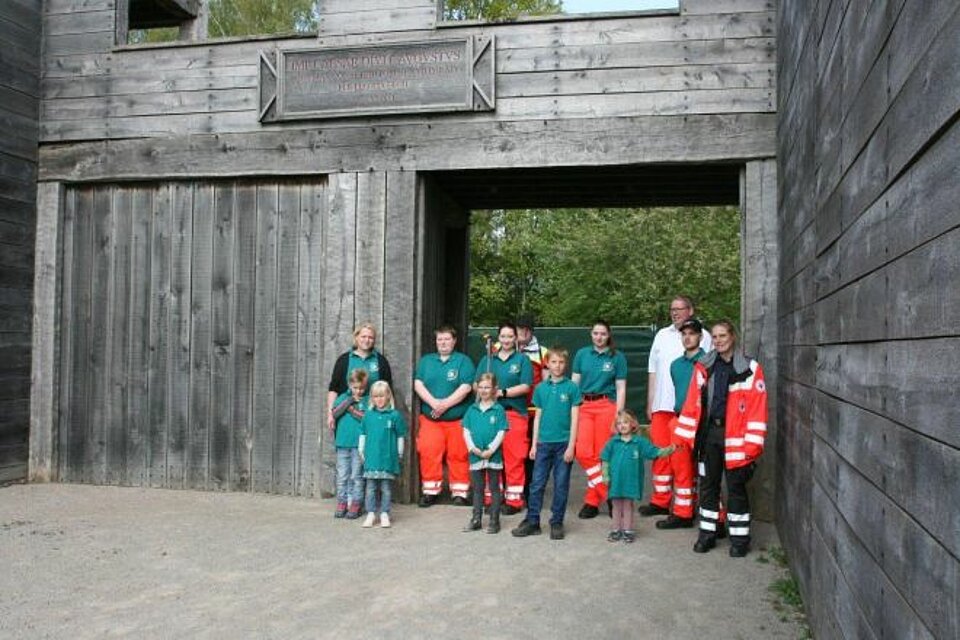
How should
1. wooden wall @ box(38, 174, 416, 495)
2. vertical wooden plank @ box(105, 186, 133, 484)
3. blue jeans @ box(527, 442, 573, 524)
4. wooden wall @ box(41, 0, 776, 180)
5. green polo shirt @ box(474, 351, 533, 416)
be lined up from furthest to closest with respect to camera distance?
vertical wooden plank @ box(105, 186, 133, 484)
wooden wall @ box(38, 174, 416, 495)
green polo shirt @ box(474, 351, 533, 416)
wooden wall @ box(41, 0, 776, 180)
blue jeans @ box(527, 442, 573, 524)

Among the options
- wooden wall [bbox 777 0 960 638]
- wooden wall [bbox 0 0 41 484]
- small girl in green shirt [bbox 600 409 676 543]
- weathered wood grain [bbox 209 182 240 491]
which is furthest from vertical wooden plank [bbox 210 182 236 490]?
wooden wall [bbox 777 0 960 638]

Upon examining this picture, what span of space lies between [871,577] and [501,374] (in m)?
4.74

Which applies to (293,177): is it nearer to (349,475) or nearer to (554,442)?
(349,475)

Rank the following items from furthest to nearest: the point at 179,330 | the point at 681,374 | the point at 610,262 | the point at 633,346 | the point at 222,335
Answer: the point at 610,262 < the point at 633,346 < the point at 179,330 < the point at 222,335 < the point at 681,374

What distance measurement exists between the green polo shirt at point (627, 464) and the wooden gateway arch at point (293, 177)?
128 cm

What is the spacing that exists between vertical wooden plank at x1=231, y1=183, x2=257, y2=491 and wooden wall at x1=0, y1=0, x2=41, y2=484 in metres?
2.07

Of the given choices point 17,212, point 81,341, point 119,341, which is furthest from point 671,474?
point 17,212

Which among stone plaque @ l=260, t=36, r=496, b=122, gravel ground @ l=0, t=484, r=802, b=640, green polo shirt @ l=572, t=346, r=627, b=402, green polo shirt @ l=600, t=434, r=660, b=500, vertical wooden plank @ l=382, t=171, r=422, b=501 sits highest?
stone plaque @ l=260, t=36, r=496, b=122

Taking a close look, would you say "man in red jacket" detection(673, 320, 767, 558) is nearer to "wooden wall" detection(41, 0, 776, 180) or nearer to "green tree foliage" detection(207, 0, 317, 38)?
"wooden wall" detection(41, 0, 776, 180)

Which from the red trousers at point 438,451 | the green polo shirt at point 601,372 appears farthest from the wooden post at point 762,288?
the red trousers at point 438,451

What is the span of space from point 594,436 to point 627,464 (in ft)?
3.38

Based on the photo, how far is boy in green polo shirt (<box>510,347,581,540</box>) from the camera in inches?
246

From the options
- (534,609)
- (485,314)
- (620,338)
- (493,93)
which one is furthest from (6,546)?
(485,314)

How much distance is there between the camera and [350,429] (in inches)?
267
